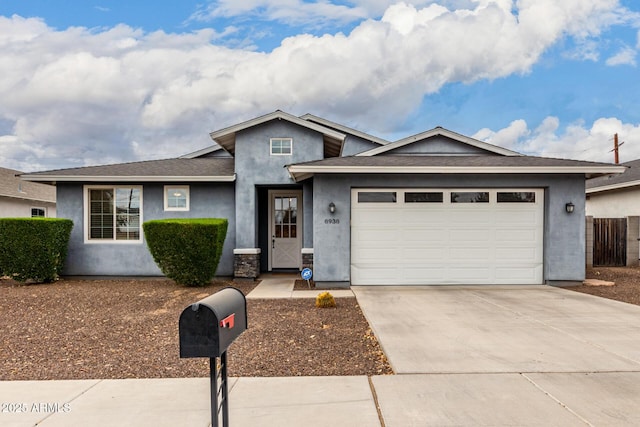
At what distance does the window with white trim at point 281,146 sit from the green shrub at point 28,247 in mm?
6090

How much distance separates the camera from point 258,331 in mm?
6145

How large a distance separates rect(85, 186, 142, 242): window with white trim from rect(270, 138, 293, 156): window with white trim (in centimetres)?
404

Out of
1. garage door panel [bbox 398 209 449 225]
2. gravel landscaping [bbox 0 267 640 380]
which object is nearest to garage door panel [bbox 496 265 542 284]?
gravel landscaping [bbox 0 267 640 380]

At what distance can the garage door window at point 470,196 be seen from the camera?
33.8ft

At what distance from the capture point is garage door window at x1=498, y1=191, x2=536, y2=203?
10.3m

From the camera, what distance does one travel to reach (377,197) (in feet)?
33.8

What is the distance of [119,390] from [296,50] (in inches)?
695

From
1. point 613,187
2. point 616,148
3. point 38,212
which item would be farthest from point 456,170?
Result: point 616,148

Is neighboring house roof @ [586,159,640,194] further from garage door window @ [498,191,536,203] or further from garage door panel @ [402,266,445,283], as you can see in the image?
garage door panel @ [402,266,445,283]

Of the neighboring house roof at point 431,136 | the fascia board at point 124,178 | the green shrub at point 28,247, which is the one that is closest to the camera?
the green shrub at point 28,247

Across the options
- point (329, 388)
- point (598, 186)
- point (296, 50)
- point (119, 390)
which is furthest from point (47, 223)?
point (598, 186)

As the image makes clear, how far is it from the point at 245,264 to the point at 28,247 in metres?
5.56

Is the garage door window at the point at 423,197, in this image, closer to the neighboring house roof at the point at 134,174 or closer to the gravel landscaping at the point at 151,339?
the gravel landscaping at the point at 151,339

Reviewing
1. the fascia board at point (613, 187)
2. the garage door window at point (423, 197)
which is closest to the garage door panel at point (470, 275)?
the garage door window at point (423, 197)
